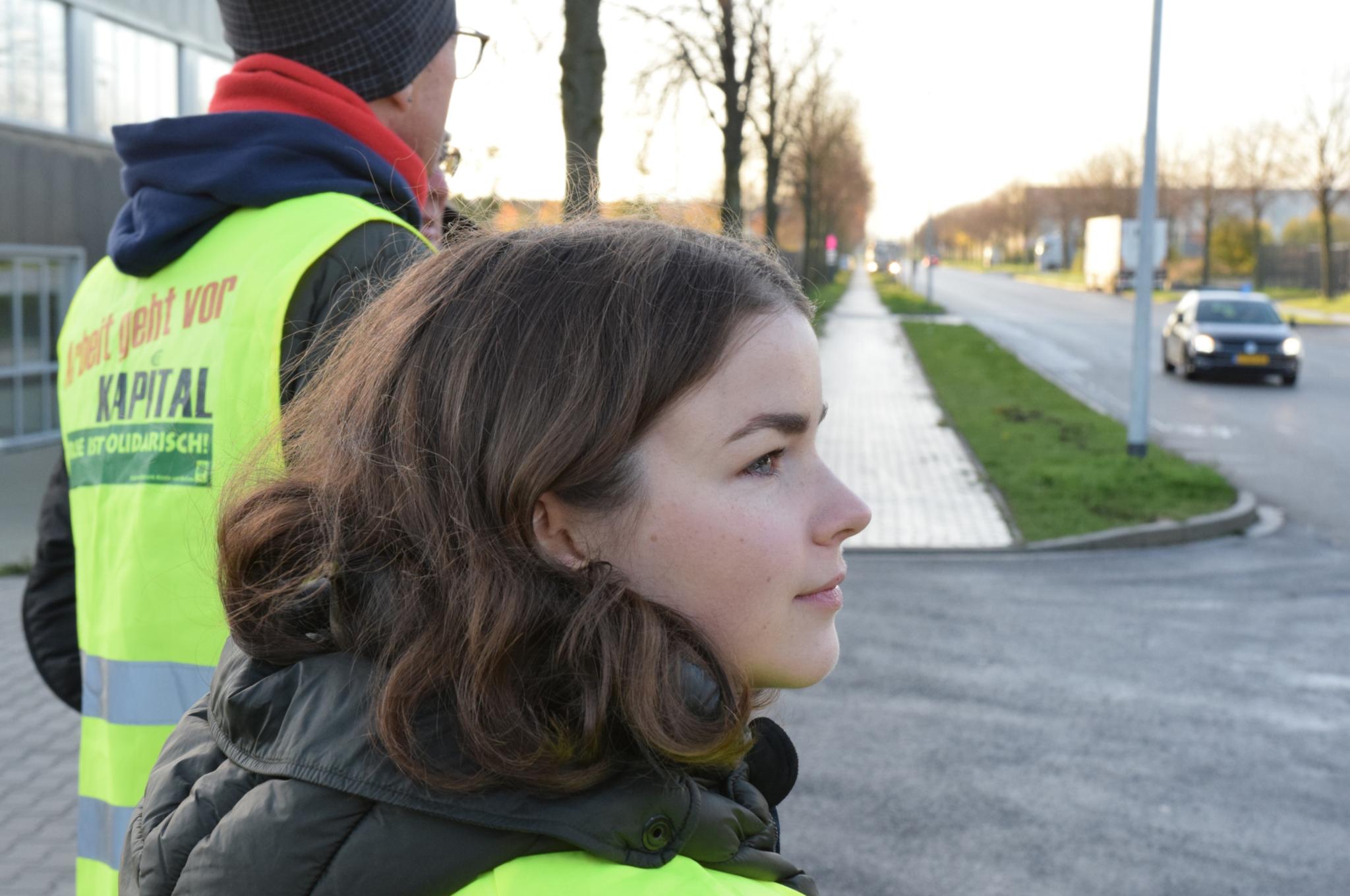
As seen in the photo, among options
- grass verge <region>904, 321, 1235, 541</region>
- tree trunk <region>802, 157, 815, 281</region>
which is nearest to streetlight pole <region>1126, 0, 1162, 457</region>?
grass verge <region>904, 321, 1235, 541</region>

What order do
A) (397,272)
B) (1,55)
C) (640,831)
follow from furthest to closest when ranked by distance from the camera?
(1,55) < (397,272) < (640,831)

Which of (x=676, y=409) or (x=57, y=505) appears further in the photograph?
(x=57, y=505)

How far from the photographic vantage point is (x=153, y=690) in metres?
1.74

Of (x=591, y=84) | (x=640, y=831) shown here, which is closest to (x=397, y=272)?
(x=640, y=831)

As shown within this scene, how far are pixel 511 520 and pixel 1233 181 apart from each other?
69.8 meters

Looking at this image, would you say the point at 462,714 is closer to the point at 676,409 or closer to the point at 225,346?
the point at 676,409

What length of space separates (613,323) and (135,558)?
2.76 feet

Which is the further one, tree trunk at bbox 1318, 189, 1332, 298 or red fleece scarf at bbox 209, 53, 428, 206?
tree trunk at bbox 1318, 189, 1332, 298

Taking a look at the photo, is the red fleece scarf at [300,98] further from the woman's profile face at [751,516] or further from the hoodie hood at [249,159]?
the woman's profile face at [751,516]

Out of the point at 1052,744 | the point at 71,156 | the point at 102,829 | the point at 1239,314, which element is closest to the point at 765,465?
the point at 102,829

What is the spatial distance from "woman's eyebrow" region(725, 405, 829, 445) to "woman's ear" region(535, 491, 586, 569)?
0.15 metres

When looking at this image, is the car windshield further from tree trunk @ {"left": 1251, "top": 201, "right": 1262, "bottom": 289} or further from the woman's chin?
tree trunk @ {"left": 1251, "top": 201, "right": 1262, "bottom": 289}

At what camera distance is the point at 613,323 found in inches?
47.3

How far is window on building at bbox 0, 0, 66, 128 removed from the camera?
577 inches
